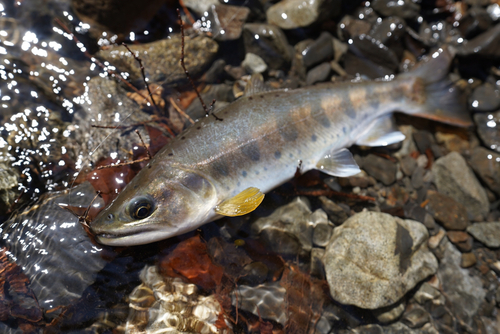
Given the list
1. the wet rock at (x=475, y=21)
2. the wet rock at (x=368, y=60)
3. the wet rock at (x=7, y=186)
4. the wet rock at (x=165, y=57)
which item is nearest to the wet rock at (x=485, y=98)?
the wet rock at (x=475, y=21)

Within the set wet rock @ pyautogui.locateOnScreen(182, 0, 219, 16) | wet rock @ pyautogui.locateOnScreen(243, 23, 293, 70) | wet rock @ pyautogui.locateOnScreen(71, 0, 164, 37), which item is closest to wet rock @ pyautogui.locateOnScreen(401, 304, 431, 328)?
wet rock @ pyautogui.locateOnScreen(243, 23, 293, 70)

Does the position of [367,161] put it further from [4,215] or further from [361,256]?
[4,215]

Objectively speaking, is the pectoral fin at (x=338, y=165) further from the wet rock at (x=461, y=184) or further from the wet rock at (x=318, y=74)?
the wet rock at (x=461, y=184)

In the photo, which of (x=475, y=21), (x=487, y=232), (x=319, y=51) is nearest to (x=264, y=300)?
(x=487, y=232)

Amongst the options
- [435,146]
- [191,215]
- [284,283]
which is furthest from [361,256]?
[435,146]

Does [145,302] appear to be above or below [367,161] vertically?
above

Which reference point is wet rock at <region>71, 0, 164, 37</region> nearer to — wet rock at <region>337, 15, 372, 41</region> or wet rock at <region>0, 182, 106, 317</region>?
wet rock at <region>0, 182, 106, 317</region>
